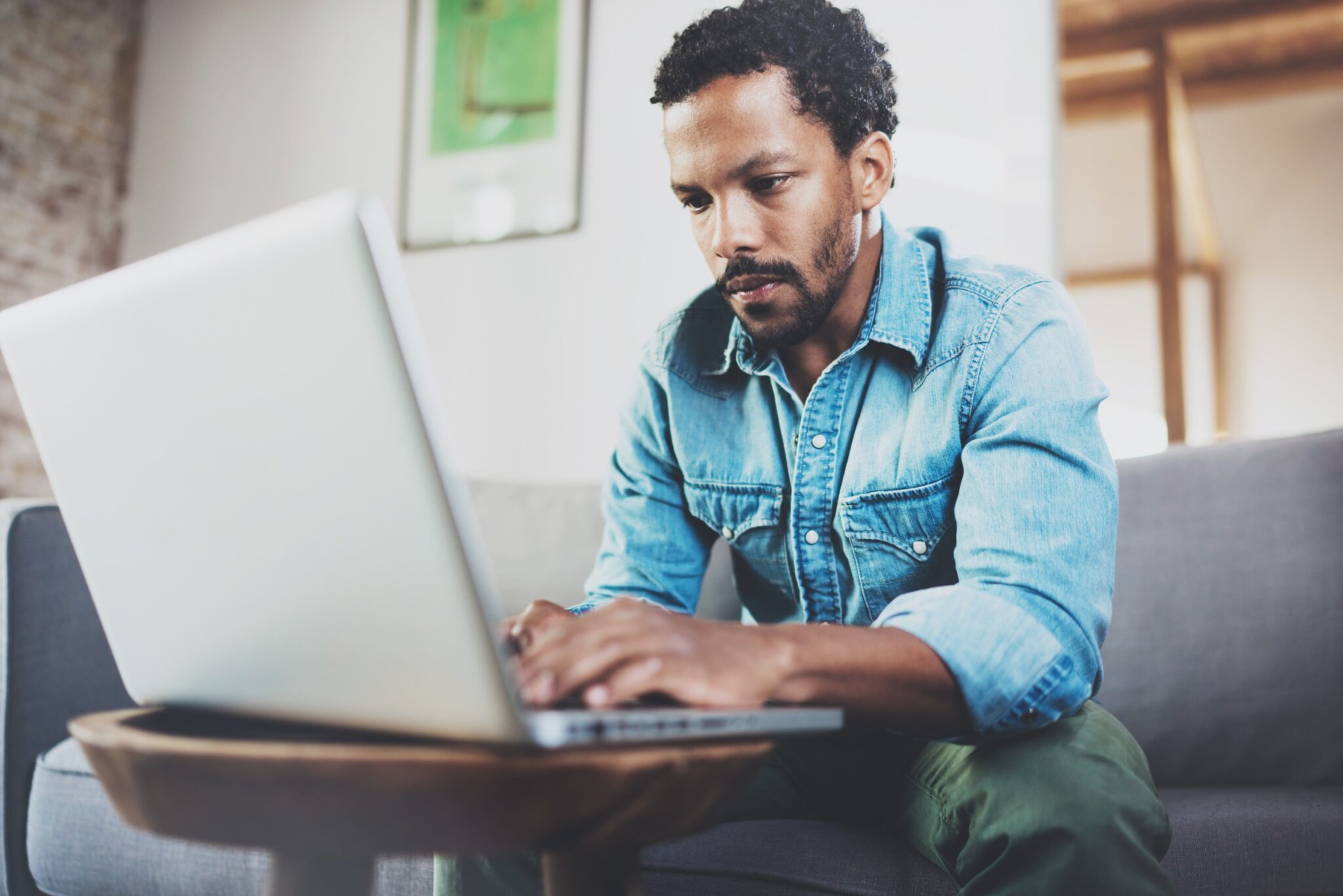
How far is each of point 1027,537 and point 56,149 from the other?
3.34 m

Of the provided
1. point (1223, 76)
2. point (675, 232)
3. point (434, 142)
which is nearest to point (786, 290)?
point (675, 232)

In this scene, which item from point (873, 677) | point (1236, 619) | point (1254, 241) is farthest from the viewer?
point (1254, 241)

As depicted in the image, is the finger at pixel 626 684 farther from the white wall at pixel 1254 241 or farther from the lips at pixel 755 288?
the white wall at pixel 1254 241

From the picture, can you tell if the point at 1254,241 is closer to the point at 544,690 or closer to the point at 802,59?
the point at 802,59

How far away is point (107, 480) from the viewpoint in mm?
633

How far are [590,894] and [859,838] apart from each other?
41cm

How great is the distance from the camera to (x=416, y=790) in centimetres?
50

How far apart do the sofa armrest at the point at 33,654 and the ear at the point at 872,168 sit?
3.82 ft

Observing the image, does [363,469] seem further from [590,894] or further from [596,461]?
[596,461]

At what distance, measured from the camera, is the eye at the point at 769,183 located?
1100 mm

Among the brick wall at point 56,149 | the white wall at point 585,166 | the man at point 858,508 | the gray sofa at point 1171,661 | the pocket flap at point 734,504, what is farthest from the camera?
the brick wall at point 56,149

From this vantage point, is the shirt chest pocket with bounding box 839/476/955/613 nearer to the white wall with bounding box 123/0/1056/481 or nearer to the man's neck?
the man's neck

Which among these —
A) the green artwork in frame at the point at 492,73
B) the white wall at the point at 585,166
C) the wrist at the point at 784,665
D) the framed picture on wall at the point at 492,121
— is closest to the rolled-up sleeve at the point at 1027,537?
the wrist at the point at 784,665

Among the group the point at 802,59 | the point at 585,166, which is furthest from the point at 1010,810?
the point at 585,166
